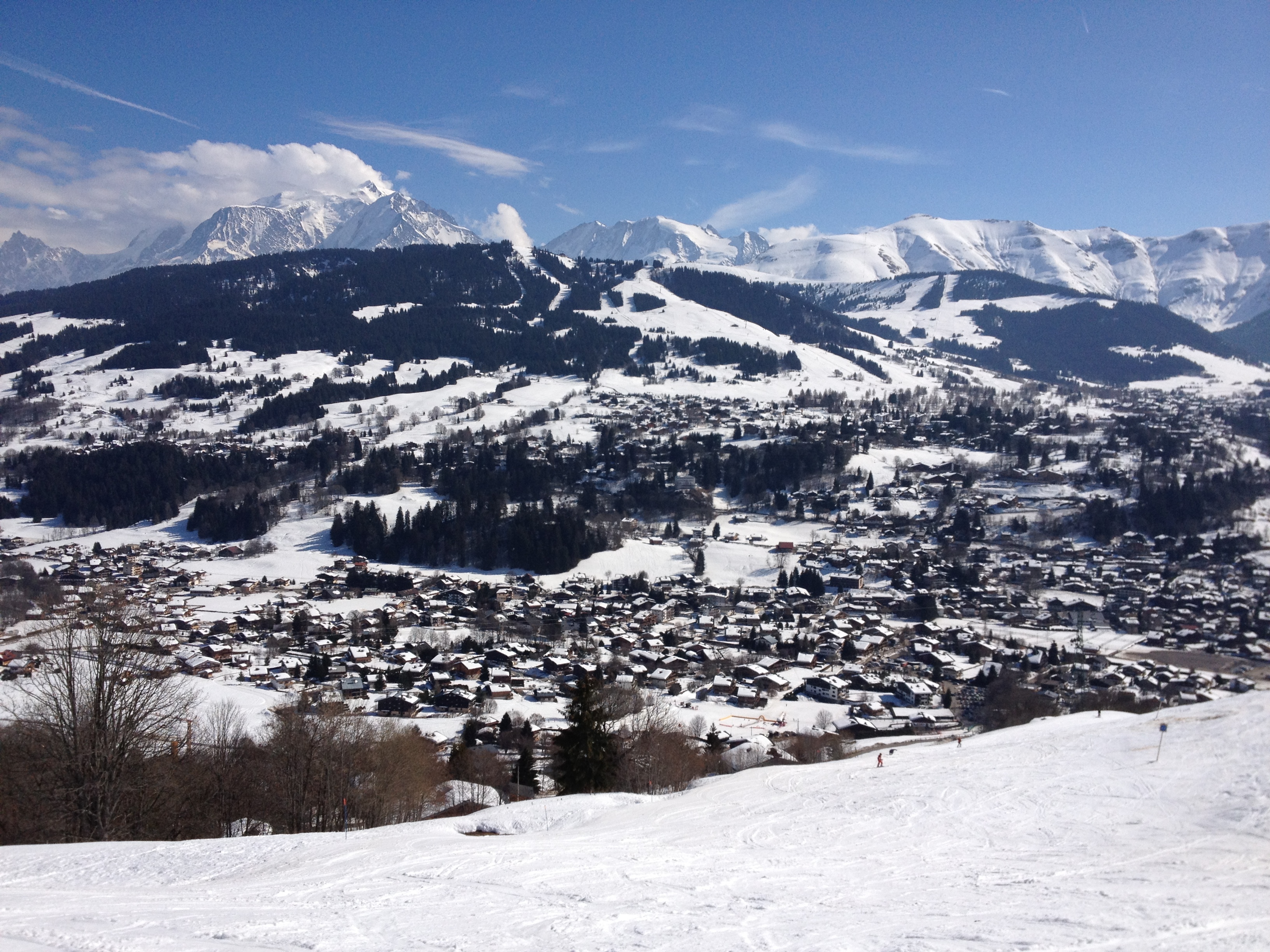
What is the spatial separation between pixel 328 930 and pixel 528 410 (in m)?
117

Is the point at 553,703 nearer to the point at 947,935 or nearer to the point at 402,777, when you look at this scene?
the point at 402,777

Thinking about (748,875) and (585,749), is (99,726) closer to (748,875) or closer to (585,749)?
(585,749)

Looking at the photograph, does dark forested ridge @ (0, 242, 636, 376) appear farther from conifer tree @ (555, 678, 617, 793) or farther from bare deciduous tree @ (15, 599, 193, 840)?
bare deciduous tree @ (15, 599, 193, 840)

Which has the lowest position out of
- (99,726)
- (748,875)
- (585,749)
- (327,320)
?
(585,749)

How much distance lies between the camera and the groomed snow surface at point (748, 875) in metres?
7.47

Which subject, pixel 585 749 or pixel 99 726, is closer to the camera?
pixel 99 726

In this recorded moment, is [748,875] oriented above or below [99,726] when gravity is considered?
below

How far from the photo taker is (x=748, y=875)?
10469 mm

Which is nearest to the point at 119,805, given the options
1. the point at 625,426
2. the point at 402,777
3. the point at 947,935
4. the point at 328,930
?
the point at 402,777

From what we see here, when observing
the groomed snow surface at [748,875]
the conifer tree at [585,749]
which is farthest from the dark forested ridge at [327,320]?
the groomed snow surface at [748,875]

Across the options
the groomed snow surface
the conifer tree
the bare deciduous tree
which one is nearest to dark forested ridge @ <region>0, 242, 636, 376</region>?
the conifer tree

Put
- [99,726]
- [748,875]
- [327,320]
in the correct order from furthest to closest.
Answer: [327,320] → [99,726] → [748,875]

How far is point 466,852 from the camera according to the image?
36.9ft

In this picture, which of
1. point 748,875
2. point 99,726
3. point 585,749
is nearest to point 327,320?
point 585,749
